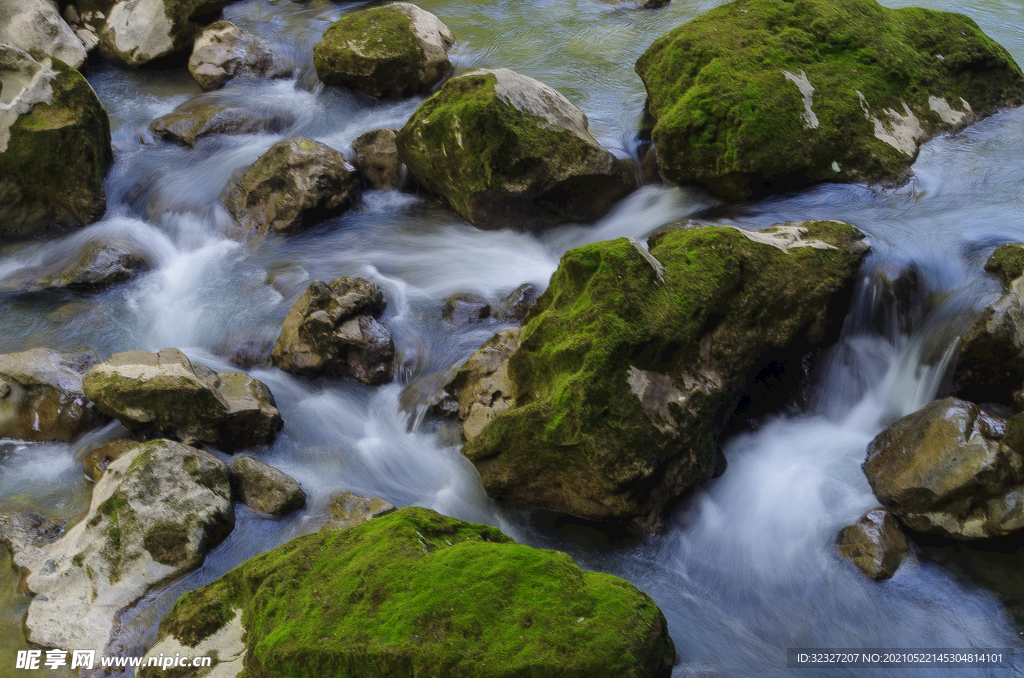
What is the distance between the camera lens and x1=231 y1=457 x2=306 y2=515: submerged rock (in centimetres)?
523

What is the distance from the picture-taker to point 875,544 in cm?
477

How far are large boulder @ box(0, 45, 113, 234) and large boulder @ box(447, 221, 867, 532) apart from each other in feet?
17.3

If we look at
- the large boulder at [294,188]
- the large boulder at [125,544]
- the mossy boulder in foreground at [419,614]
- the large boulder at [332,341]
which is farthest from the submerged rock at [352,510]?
the large boulder at [294,188]

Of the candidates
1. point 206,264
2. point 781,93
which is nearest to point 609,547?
point 781,93

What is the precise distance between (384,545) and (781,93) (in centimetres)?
529

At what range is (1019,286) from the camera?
5.21m

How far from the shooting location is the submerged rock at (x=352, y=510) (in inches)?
201

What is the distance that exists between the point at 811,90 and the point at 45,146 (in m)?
7.48

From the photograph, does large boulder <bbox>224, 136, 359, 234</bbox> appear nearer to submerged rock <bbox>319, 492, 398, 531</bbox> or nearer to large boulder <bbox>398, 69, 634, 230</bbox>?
large boulder <bbox>398, 69, 634, 230</bbox>

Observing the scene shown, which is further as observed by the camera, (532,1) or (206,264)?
(532,1)

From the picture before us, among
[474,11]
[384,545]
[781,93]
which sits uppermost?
[781,93]

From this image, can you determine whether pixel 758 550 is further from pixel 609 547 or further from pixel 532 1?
pixel 532 1

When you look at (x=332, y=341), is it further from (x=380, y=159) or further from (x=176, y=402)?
(x=380, y=159)

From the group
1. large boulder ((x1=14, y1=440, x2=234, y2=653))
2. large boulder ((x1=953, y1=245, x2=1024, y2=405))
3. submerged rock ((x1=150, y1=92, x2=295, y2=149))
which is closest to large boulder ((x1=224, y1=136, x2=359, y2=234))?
submerged rock ((x1=150, y1=92, x2=295, y2=149))
